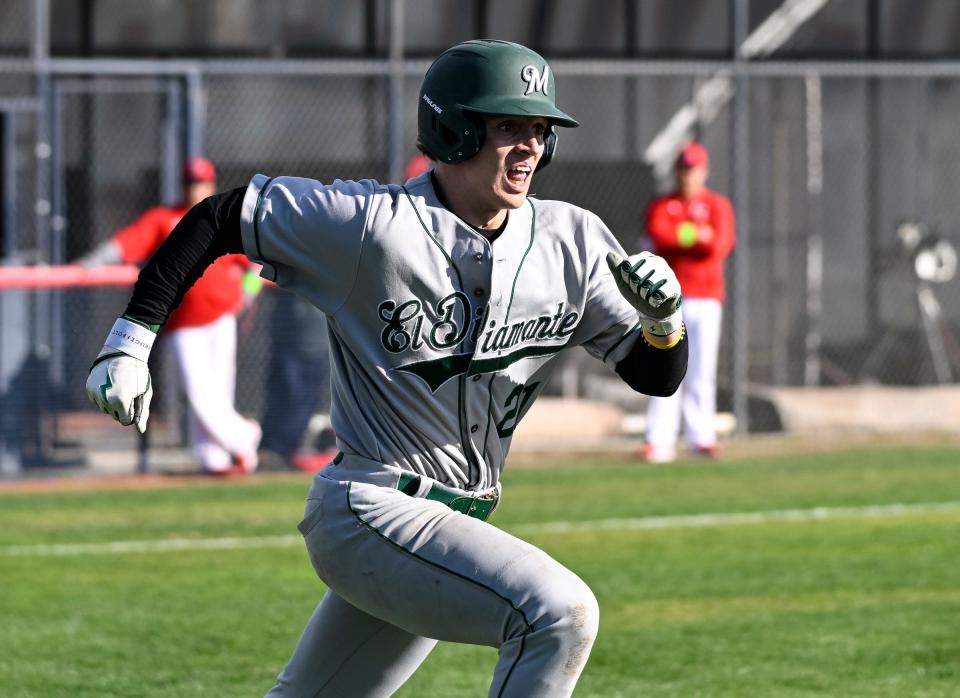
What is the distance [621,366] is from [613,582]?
3958 mm

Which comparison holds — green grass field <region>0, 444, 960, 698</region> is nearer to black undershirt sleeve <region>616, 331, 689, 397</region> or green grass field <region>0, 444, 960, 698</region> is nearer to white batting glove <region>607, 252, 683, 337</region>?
black undershirt sleeve <region>616, 331, 689, 397</region>

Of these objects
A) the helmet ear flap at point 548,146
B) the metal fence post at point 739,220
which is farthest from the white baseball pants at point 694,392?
the helmet ear flap at point 548,146

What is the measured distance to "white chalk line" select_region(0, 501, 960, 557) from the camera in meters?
9.59

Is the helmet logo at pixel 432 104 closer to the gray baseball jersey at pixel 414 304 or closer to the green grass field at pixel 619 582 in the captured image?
the gray baseball jersey at pixel 414 304

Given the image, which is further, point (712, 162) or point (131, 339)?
point (712, 162)

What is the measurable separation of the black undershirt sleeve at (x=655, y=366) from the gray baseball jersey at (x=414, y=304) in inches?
9.4

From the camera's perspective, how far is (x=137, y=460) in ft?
42.8

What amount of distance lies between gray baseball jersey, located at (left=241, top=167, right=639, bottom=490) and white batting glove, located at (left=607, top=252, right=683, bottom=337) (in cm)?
24

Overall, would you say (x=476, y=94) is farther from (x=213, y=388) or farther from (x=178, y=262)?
(x=213, y=388)

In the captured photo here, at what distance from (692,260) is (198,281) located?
3640mm

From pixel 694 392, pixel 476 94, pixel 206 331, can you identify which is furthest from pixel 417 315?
pixel 694 392

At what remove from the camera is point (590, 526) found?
33.5 feet

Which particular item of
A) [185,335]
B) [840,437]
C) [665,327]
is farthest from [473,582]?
[840,437]

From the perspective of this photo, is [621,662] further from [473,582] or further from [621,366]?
[473,582]
